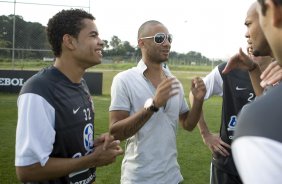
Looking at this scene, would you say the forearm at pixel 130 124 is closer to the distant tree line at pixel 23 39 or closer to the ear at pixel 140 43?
the ear at pixel 140 43

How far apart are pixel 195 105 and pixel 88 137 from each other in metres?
1.22

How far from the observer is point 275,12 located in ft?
3.49

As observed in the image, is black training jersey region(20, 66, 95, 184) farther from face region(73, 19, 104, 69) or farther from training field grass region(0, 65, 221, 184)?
training field grass region(0, 65, 221, 184)

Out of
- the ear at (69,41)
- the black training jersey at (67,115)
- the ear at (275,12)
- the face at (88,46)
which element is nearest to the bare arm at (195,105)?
the face at (88,46)

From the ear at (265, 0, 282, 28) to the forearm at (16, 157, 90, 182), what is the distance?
1791 mm

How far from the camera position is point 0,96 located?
55.7 feet

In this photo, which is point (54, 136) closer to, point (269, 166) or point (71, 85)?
point (71, 85)

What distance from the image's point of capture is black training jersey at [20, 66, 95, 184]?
251 cm

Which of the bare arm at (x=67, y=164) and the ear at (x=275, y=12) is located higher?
the ear at (x=275, y=12)

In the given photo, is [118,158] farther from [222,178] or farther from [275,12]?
[275,12]

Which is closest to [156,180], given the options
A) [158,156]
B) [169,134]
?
[158,156]

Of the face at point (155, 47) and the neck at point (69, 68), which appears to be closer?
the neck at point (69, 68)

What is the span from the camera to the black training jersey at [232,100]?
3617 mm

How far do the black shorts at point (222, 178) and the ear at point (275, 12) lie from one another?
2785 mm
